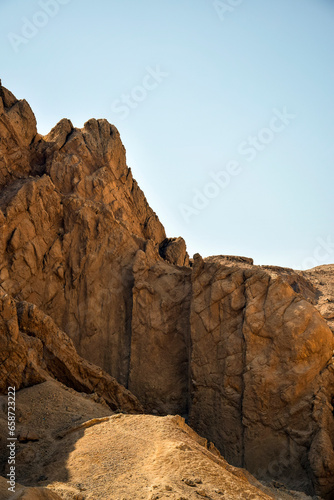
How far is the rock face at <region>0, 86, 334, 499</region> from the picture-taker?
20484mm

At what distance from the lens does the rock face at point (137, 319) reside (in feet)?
67.2

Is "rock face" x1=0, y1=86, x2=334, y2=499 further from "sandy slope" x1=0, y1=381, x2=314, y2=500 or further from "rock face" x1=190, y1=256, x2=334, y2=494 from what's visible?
"sandy slope" x1=0, y1=381, x2=314, y2=500

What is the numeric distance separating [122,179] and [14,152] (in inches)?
275

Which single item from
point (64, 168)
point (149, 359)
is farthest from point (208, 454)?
point (64, 168)

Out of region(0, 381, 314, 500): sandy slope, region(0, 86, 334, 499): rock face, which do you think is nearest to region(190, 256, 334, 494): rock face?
region(0, 86, 334, 499): rock face

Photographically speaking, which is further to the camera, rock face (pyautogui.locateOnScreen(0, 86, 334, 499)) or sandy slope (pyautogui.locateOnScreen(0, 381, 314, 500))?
rock face (pyautogui.locateOnScreen(0, 86, 334, 499))

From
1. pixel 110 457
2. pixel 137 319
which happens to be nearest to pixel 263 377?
pixel 137 319

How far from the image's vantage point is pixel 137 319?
25781mm

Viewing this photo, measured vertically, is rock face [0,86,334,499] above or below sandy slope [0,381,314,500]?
above

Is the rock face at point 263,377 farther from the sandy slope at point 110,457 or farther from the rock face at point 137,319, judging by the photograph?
the sandy slope at point 110,457

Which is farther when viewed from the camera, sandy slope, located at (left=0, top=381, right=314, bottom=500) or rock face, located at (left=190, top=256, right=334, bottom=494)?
rock face, located at (left=190, top=256, right=334, bottom=494)

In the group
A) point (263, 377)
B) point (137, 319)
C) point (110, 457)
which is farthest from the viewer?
point (137, 319)

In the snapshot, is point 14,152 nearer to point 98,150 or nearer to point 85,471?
point 98,150

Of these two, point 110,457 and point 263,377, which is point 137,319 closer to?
point 263,377
